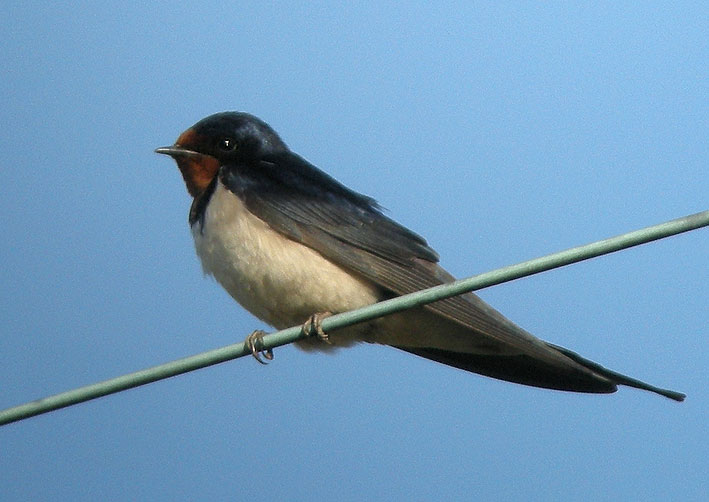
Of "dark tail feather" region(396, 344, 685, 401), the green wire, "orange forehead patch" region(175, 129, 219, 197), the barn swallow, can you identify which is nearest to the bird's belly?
the barn swallow

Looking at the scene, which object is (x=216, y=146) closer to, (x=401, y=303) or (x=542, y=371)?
(x=542, y=371)

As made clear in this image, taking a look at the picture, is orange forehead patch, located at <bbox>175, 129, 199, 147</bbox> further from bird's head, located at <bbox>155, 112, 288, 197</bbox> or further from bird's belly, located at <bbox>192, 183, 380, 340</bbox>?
bird's belly, located at <bbox>192, 183, 380, 340</bbox>

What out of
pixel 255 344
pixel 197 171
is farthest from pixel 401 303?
Answer: pixel 197 171

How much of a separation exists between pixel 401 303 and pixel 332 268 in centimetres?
86

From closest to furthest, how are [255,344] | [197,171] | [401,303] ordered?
[401,303], [255,344], [197,171]

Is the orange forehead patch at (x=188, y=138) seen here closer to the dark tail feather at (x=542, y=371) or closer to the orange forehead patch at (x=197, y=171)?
the orange forehead patch at (x=197, y=171)

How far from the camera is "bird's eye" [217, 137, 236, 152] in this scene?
9.52 feet

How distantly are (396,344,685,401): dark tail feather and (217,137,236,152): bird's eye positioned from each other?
1.99 feet

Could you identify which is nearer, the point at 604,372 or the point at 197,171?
the point at 604,372

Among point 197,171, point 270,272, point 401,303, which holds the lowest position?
point 401,303

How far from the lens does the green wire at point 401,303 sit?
152 centimetres

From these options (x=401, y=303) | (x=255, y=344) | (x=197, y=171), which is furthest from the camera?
(x=197, y=171)

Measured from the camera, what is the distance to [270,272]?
2543 mm

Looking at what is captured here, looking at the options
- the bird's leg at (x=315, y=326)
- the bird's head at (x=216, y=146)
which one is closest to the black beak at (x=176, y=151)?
the bird's head at (x=216, y=146)
